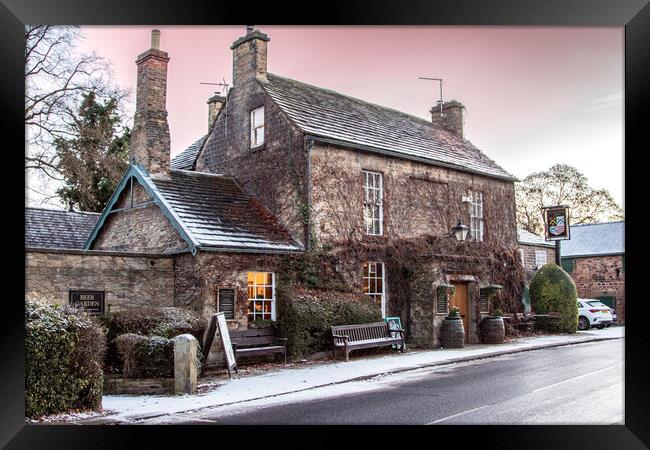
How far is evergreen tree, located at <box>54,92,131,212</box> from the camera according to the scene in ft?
56.4

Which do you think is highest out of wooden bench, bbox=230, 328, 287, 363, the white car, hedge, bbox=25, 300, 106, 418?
hedge, bbox=25, 300, 106, 418

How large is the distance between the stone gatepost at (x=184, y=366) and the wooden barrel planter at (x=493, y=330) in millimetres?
9641

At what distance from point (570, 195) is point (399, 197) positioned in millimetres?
7527

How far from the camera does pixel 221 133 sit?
1836cm

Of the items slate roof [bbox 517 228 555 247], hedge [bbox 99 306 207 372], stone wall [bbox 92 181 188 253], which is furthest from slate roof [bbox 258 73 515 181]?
hedge [bbox 99 306 207 372]

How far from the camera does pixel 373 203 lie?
16719 millimetres

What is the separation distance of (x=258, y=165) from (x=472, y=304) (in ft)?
22.4

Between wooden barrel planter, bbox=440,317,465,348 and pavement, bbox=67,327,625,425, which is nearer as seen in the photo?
pavement, bbox=67,327,625,425

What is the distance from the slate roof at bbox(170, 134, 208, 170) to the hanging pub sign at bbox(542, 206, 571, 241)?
1085 cm

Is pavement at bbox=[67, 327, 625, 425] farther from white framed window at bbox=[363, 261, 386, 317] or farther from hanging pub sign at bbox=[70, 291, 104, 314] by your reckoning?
hanging pub sign at bbox=[70, 291, 104, 314]

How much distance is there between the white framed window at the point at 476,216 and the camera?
19719mm
